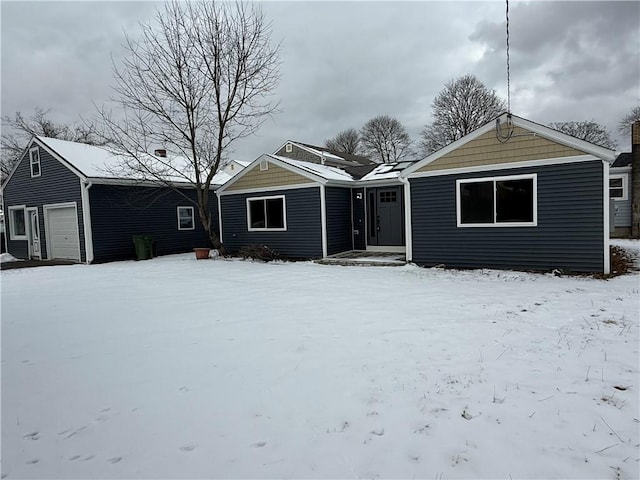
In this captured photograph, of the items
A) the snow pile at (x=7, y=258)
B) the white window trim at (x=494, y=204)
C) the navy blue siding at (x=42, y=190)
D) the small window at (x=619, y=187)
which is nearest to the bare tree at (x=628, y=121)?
the small window at (x=619, y=187)

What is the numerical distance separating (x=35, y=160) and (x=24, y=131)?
18.6 m

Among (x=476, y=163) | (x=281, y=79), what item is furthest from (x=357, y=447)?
(x=281, y=79)

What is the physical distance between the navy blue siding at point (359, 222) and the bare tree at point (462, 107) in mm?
19585

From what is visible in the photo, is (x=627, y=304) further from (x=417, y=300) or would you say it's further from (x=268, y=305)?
(x=268, y=305)

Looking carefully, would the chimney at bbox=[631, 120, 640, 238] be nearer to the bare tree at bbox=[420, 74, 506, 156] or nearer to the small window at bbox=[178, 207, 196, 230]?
the bare tree at bbox=[420, 74, 506, 156]

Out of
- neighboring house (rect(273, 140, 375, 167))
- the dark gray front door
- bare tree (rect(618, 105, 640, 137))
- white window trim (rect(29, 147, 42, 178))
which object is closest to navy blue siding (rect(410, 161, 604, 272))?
the dark gray front door

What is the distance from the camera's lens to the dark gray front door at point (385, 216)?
13656 mm

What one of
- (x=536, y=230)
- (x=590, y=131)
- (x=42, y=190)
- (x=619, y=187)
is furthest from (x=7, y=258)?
(x=590, y=131)

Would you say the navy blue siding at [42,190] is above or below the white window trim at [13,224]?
above

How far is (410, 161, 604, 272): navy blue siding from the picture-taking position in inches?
338

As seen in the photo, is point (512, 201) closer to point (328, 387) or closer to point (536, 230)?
point (536, 230)

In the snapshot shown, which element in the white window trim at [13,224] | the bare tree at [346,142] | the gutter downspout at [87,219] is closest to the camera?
the gutter downspout at [87,219]

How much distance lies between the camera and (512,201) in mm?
9484

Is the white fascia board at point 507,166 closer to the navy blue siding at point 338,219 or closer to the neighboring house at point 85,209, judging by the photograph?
the navy blue siding at point 338,219
